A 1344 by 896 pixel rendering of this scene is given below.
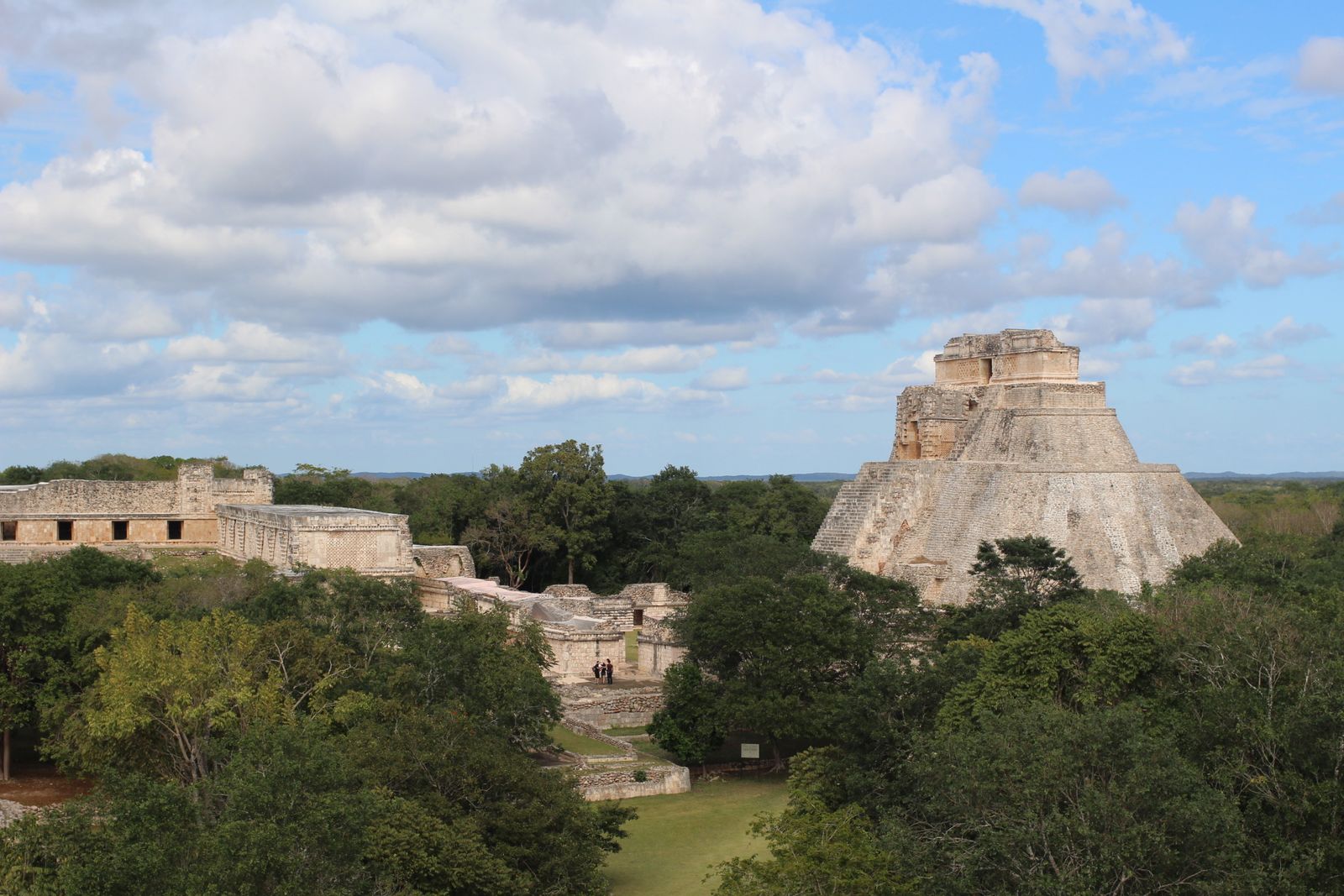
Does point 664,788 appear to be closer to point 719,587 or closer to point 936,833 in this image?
point 719,587

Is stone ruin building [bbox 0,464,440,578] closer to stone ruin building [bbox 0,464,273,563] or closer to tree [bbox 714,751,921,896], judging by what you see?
stone ruin building [bbox 0,464,273,563]

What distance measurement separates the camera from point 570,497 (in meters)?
39.2

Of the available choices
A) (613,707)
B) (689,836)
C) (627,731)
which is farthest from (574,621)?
(689,836)

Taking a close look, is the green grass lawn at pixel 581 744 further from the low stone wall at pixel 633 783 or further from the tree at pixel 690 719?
the low stone wall at pixel 633 783

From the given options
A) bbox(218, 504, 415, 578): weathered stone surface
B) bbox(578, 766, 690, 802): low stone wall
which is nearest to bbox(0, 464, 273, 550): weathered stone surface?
bbox(218, 504, 415, 578): weathered stone surface

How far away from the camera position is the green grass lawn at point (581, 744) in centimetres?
Answer: 2094

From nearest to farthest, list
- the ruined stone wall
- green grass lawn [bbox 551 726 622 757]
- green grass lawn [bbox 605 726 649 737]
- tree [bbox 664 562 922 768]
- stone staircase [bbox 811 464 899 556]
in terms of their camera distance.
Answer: tree [bbox 664 562 922 768]
green grass lawn [bbox 551 726 622 757]
green grass lawn [bbox 605 726 649 737]
stone staircase [bbox 811 464 899 556]
the ruined stone wall

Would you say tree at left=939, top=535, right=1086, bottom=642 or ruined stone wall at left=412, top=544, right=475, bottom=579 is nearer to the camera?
tree at left=939, top=535, right=1086, bottom=642

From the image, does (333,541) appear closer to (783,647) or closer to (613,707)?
(613,707)

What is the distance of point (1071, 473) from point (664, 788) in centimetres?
1126

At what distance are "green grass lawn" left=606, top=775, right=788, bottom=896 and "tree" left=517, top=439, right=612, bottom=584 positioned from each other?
19.1m

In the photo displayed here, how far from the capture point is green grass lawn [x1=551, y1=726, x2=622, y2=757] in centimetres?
2094

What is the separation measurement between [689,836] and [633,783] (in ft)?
7.06

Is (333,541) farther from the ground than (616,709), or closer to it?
farther from the ground
